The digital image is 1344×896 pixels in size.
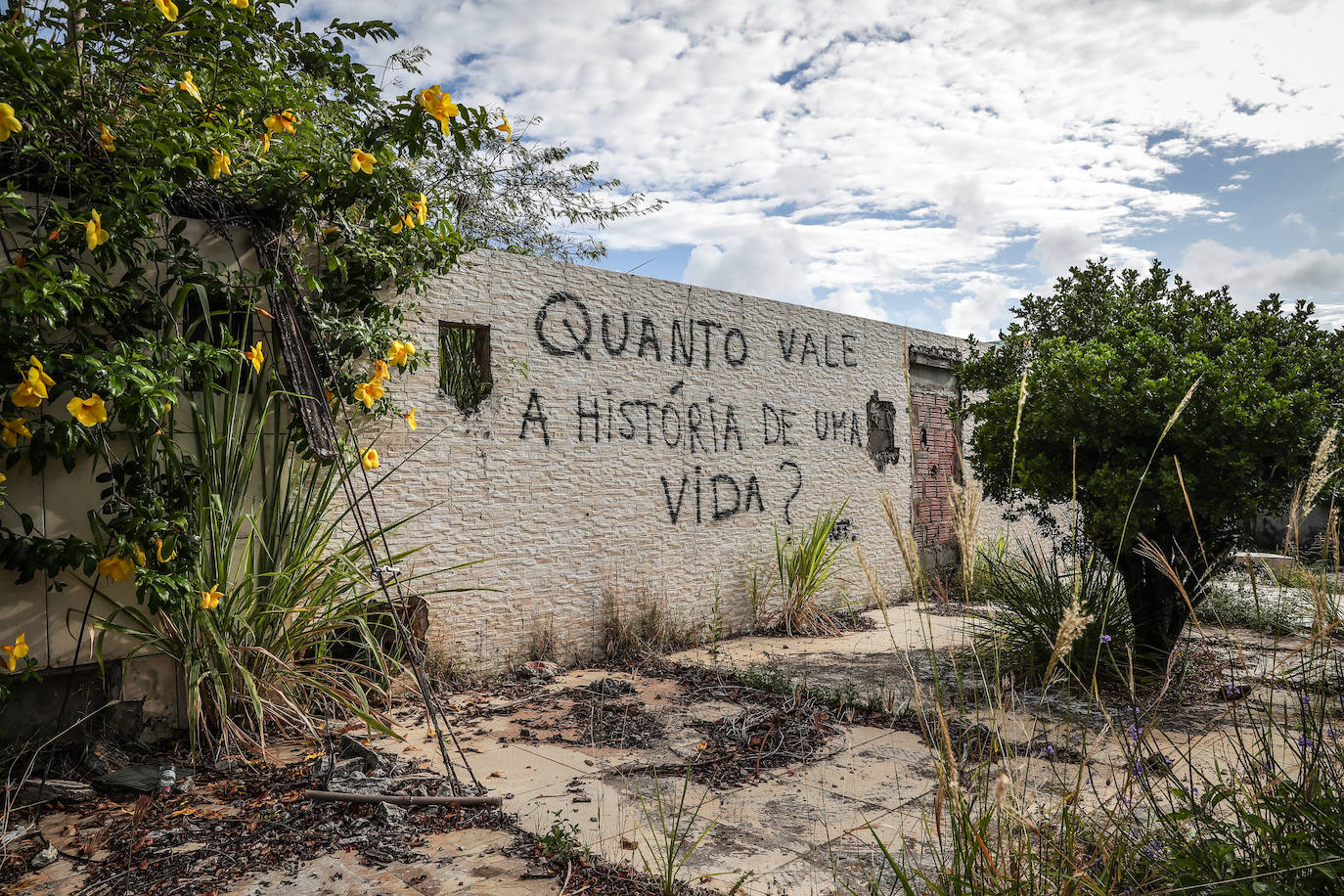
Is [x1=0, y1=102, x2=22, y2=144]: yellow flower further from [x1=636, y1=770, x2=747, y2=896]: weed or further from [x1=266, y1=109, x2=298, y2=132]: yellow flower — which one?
[x1=636, y1=770, x2=747, y2=896]: weed

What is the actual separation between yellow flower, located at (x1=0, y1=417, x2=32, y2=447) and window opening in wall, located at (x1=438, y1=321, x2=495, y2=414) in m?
2.12

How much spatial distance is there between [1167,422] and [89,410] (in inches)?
184

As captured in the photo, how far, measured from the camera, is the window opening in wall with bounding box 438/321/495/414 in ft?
17.1

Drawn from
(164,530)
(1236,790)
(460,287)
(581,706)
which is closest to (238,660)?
(164,530)

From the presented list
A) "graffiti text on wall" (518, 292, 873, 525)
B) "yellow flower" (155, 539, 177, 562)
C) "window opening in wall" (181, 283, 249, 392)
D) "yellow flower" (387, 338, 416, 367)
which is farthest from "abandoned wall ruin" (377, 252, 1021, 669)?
"yellow flower" (155, 539, 177, 562)

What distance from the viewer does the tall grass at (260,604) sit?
3625 mm

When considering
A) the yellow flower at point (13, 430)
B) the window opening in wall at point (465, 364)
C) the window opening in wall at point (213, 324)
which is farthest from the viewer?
→ the window opening in wall at point (465, 364)

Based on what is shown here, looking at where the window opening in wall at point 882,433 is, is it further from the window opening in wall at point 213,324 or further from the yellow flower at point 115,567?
the yellow flower at point 115,567

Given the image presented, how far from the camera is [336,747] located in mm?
3645

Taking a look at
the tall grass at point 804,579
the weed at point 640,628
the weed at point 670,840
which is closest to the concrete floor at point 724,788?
the weed at point 670,840

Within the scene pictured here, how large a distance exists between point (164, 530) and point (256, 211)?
1.65 m

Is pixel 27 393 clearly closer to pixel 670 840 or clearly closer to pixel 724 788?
pixel 670 840

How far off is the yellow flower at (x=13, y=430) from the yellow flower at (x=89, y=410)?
26cm

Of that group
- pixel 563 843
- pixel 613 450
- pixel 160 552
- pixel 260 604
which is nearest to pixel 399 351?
pixel 260 604
